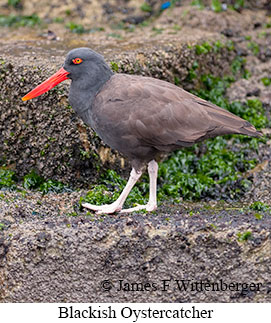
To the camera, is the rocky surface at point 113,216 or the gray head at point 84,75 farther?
the gray head at point 84,75

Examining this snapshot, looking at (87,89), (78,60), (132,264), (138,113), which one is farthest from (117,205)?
(78,60)

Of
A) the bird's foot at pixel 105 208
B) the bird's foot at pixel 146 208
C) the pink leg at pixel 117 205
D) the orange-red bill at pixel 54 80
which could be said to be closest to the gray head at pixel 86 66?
the orange-red bill at pixel 54 80

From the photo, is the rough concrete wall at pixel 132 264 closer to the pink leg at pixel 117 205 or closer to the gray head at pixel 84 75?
the pink leg at pixel 117 205

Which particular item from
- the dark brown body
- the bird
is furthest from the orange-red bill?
the dark brown body

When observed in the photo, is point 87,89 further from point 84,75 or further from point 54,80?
point 54,80

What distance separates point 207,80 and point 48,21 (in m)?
2.99

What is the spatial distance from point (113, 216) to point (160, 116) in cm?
108

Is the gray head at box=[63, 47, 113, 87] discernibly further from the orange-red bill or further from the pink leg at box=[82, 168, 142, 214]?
the pink leg at box=[82, 168, 142, 214]

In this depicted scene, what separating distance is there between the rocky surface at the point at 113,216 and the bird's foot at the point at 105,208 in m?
0.18

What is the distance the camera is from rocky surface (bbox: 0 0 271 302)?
5.16 m

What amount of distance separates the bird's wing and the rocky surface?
787 mm

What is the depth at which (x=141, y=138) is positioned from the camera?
220 inches

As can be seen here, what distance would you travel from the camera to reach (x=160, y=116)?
18.4ft

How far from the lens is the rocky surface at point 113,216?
203 inches
